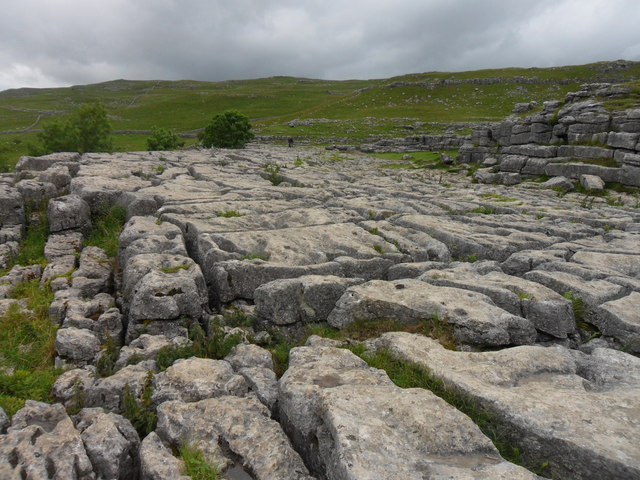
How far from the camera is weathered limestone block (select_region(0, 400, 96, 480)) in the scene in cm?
499

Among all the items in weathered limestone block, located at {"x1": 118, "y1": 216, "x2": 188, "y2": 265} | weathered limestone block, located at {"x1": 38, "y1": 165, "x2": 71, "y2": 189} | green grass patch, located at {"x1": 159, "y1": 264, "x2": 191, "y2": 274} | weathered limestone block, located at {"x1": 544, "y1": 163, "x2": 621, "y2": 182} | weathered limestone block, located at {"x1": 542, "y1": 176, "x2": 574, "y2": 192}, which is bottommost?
weathered limestone block, located at {"x1": 542, "y1": 176, "x2": 574, "y2": 192}

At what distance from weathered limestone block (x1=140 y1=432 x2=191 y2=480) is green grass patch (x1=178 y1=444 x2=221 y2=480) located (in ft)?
0.25

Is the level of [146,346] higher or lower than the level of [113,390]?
lower

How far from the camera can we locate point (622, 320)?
905 cm

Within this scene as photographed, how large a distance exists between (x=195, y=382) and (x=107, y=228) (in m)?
13.3

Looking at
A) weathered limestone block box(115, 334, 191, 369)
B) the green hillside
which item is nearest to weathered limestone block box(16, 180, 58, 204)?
weathered limestone block box(115, 334, 191, 369)

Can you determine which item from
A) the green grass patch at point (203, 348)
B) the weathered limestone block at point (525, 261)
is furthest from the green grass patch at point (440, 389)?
the weathered limestone block at point (525, 261)

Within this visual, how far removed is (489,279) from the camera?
11320mm

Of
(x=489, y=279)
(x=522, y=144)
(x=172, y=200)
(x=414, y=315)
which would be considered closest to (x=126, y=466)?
(x=414, y=315)

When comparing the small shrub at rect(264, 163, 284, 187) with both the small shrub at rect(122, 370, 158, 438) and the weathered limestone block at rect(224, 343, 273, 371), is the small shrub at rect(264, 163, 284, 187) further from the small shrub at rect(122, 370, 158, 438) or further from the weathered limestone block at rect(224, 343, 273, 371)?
the small shrub at rect(122, 370, 158, 438)

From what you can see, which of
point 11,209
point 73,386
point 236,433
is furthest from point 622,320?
point 11,209

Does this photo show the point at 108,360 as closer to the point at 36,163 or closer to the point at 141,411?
the point at 141,411

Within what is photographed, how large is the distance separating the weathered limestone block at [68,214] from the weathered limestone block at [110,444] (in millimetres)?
13416

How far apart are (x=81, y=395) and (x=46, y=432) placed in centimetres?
135
